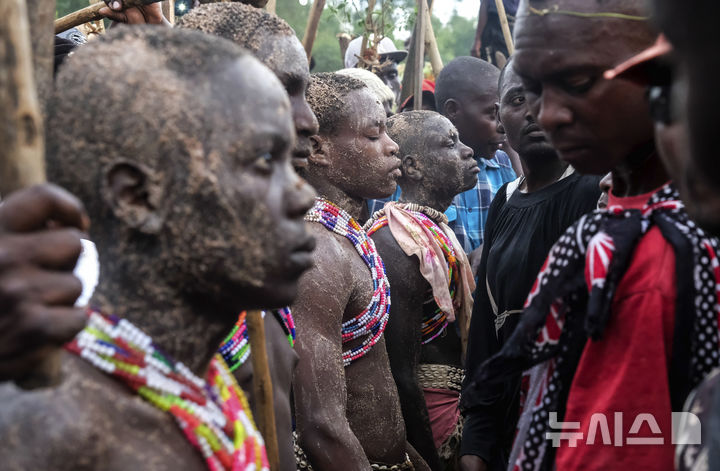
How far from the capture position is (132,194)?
161 centimetres

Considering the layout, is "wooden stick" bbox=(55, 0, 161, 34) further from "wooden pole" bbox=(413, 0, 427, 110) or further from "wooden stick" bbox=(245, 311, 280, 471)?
"wooden pole" bbox=(413, 0, 427, 110)

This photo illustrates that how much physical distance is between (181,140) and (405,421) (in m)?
2.91

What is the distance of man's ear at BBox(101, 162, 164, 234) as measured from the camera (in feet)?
5.23

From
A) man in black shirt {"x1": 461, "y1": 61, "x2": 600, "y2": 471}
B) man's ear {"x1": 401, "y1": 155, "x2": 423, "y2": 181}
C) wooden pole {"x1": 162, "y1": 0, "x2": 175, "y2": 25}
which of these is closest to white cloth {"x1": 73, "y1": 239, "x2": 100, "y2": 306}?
man in black shirt {"x1": 461, "y1": 61, "x2": 600, "y2": 471}

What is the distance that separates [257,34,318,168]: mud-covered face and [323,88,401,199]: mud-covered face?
0.74m

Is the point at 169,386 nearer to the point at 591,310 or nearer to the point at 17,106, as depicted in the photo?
the point at 17,106

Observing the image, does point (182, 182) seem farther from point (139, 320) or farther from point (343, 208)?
point (343, 208)

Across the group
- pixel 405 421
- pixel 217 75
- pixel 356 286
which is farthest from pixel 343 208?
pixel 217 75

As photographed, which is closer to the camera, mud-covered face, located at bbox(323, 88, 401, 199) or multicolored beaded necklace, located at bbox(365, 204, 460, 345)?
mud-covered face, located at bbox(323, 88, 401, 199)

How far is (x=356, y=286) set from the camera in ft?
11.2

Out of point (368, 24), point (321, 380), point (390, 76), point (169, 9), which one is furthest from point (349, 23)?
point (321, 380)

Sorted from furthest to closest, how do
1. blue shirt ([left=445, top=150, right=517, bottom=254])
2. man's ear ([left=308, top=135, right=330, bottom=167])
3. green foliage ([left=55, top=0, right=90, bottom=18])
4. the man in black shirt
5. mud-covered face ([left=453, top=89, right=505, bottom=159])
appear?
green foliage ([left=55, top=0, right=90, bottom=18]) < mud-covered face ([left=453, top=89, right=505, bottom=159]) < blue shirt ([left=445, top=150, right=517, bottom=254]) < man's ear ([left=308, top=135, right=330, bottom=167]) < the man in black shirt

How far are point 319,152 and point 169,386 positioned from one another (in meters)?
2.26

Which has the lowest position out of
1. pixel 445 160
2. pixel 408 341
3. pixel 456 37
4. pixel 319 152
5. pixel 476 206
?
pixel 456 37
